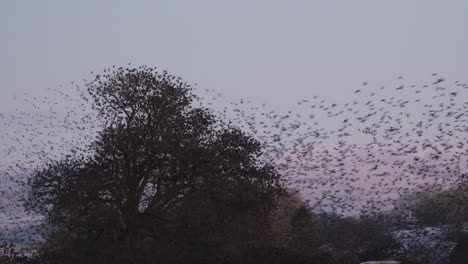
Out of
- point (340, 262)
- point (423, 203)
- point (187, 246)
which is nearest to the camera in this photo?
point (340, 262)

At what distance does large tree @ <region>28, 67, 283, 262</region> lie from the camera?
126ft

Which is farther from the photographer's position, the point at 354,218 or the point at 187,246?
the point at 354,218

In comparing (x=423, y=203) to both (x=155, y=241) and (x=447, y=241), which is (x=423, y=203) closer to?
(x=447, y=241)

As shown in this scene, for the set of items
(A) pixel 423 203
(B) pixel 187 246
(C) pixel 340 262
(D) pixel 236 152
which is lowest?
(C) pixel 340 262

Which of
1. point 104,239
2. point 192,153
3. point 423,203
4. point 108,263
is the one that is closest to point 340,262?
point 108,263

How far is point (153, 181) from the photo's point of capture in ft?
131

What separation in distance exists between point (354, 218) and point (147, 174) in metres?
53.8

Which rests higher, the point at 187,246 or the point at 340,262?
the point at 187,246

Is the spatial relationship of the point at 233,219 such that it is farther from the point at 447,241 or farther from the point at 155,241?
the point at 447,241

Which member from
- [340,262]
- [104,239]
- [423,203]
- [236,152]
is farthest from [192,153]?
[423,203]

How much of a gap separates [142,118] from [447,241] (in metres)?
17.3

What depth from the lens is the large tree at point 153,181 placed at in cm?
3838

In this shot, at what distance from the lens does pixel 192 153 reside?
3912 cm

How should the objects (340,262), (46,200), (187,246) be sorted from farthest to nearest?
(46,200) → (187,246) → (340,262)
